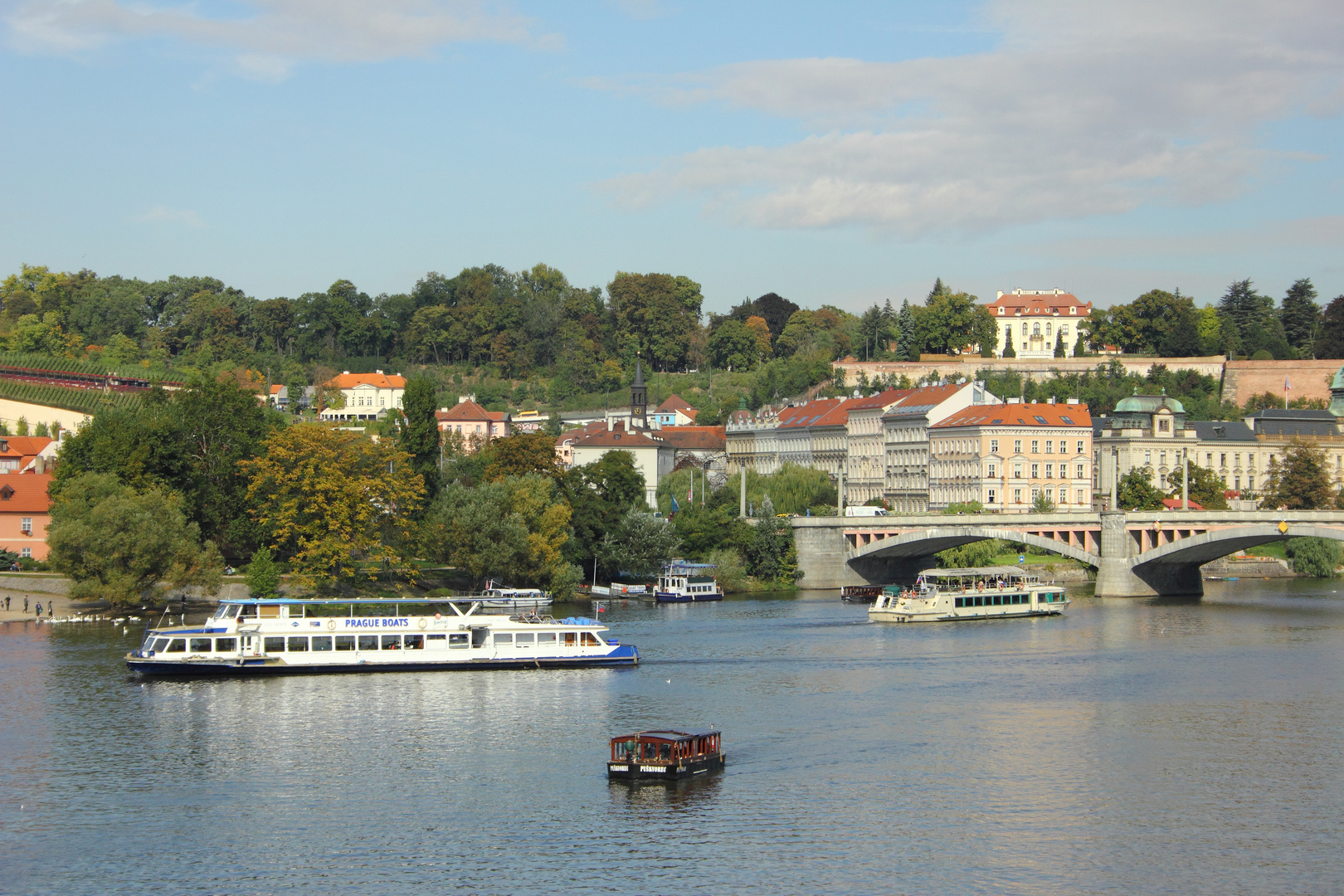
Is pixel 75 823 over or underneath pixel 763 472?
underneath

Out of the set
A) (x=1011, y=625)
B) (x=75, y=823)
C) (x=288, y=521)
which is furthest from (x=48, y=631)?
(x=1011, y=625)

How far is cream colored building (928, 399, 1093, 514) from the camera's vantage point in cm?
11831

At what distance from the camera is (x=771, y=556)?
321 feet

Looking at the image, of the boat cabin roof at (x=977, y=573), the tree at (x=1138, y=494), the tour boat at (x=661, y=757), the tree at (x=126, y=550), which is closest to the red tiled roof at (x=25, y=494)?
the tree at (x=126, y=550)

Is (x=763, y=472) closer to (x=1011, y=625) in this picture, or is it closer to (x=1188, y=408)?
(x=1188, y=408)

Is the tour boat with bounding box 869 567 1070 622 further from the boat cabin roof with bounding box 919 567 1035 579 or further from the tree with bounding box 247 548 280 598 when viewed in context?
the tree with bounding box 247 548 280 598

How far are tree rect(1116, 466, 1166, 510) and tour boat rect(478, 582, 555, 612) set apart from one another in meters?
53.8

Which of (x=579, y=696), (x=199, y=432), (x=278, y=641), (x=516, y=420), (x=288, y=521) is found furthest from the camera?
(x=516, y=420)

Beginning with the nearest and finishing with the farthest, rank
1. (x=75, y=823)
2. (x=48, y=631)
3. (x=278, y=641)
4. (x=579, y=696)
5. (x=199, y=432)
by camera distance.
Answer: (x=75, y=823), (x=579, y=696), (x=278, y=641), (x=48, y=631), (x=199, y=432)

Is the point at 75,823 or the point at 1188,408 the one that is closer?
the point at 75,823

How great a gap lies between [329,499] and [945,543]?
38.6 m

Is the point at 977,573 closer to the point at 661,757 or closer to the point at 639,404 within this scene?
the point at 661,757

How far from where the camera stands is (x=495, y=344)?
18888cm

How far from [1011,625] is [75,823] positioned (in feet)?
163
